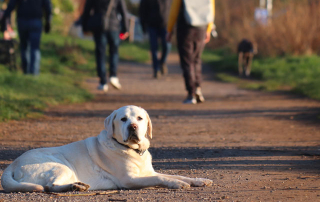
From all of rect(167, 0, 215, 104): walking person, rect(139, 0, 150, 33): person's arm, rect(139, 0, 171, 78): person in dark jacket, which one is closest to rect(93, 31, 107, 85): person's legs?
rect(167, 0, 215, 104): walking person

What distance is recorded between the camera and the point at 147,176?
3.91 m

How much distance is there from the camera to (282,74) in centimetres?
1364

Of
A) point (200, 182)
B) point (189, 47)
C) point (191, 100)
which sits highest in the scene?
point (189, 47)

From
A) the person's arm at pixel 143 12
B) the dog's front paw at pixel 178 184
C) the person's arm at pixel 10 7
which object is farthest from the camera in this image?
the person's arm at pixel 143 12

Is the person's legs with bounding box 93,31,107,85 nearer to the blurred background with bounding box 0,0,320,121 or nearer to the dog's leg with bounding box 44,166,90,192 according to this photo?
the blurred background with bounding box 0,0,320,121

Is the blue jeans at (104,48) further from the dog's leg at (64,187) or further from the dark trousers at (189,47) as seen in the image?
the dog's leg at (64,187)

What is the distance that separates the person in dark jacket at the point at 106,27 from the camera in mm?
9812

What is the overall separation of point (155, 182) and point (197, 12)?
16.7 feet

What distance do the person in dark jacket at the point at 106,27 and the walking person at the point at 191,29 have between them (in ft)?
5.03

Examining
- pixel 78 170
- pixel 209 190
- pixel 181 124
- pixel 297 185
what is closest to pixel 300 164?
pixel 297 185

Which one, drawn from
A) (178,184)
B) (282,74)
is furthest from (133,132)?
(282,74)

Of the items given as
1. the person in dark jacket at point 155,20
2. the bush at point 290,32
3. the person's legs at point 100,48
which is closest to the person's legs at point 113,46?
the person's legs at point 100,48

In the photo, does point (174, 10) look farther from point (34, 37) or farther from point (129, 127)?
point (129, 127)

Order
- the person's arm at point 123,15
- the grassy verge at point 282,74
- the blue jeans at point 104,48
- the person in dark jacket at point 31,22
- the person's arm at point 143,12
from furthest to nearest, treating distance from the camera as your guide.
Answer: the person's arm at point 143,12 → the grassy verge at point 282,74 → the person in dark jacket at point 31,22 → the person's arm at point 123,15 → the blue jeans at point 104,48
